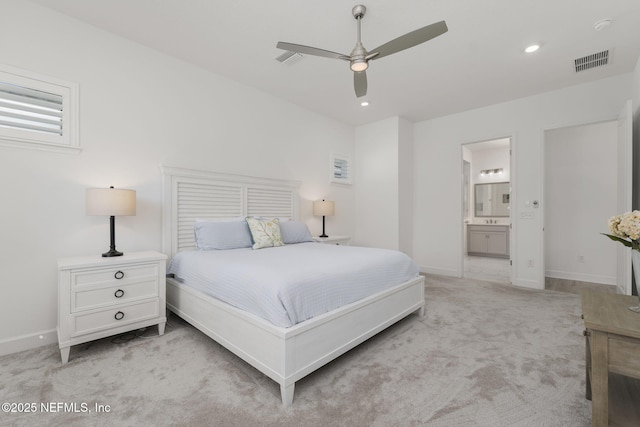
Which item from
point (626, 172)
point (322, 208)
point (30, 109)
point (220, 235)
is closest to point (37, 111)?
point (30, 109)

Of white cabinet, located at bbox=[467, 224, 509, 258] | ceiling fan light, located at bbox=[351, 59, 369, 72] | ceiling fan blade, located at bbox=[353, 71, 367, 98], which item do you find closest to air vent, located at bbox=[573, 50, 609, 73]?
ceiling fan blade, located at bbox=[353, 71, 367, 98]

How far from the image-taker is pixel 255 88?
3.88m

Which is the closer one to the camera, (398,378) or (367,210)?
(398,378)

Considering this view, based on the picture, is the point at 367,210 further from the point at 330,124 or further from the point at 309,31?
the point at 309,31

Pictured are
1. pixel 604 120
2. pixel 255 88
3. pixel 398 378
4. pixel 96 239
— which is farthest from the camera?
pixel 255 88

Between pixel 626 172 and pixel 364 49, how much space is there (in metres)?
3.18

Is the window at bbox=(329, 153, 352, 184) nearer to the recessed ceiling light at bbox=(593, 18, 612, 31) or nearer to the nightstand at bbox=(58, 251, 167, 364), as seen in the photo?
the nightstand at bbox=(58, 251, 167, 364)

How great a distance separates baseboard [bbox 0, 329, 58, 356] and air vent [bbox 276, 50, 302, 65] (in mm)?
3332

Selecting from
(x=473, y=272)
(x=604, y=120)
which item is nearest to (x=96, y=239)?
(x=473, y=272)

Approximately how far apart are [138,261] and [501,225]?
725 centimetres

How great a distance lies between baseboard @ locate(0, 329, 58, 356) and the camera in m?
2.19

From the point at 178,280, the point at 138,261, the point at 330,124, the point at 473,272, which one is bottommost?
the point at 473,272

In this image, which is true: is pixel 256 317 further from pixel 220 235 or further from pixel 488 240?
pixel 488 240

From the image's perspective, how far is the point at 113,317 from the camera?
7.36 ft
